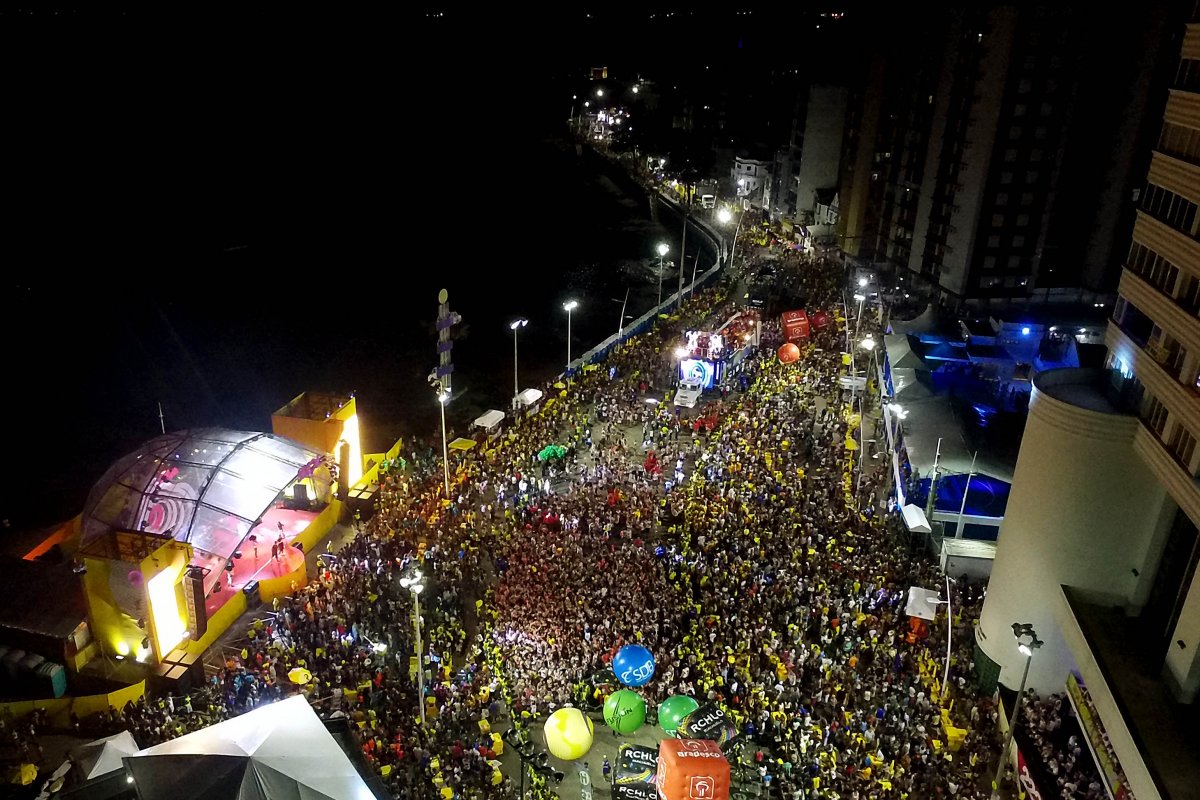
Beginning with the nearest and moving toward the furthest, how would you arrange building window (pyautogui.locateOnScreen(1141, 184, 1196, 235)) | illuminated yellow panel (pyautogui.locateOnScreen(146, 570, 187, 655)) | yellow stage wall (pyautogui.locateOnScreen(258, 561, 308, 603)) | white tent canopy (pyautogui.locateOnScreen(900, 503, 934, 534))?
building window (pyautogui.locateOnScreen(1141, 184, 1196, 235)), illuminated yellow panel (pyautogui.locateOnScreen(146, 570, 187, 655)), yellow stage wall (pyautogui.locateOnScreen(258, 561, 308, 603)), white tent canopy (pyautogui.locateOnScreen(900, 503, 934, 534))

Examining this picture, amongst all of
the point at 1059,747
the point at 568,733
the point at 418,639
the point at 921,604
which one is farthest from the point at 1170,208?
the point at 418,639

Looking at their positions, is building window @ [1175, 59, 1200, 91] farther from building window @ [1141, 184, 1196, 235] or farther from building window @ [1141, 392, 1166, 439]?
building window @ [1141, 392, 1166, 439]

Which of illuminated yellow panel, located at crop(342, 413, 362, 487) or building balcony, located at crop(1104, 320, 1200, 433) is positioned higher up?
building balcony, located at crop(1104, 320, 1200, 433)

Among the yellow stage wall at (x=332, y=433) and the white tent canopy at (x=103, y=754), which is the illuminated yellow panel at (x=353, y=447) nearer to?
the yellow stage wall at (x=332, y=433)

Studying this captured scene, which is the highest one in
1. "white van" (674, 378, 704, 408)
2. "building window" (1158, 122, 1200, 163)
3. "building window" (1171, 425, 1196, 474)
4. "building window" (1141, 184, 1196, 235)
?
"building window" (1158, 122, 1200, 163)

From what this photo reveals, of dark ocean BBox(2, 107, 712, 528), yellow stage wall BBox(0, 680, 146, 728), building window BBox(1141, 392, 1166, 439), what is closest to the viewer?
building window BBox(1141, 392, 1166, 439)

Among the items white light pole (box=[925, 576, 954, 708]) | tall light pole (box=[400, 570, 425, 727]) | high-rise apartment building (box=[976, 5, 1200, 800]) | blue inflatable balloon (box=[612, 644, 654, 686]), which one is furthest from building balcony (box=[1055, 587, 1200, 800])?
tall light pole (box=[400, 570, 425, 727])

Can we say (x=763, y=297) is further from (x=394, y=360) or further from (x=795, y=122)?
(x=795, y=122)
